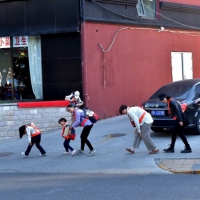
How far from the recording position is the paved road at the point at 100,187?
8211mm

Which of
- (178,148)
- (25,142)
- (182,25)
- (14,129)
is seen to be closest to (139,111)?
→ (178,148)

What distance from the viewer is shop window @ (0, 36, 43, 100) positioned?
18300 mm

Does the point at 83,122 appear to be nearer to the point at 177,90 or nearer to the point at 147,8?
the point at 177,90

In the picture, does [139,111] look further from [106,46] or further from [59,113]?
[106,46]

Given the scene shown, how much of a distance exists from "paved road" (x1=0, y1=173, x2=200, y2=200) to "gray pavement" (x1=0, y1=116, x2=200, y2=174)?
59cm

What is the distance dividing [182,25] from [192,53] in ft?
4.90

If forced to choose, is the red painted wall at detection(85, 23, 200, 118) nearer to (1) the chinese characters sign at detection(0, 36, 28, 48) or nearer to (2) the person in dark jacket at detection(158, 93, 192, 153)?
(1) the chinese characters sign at detection(0, 36, 28, 48)

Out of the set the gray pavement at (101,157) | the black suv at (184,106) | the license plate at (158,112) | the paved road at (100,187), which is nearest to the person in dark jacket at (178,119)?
the gray pavement at (101,157)

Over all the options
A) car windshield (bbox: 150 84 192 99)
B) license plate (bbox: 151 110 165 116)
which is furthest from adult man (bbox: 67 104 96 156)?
car windshield (bbox: 150 84 192 99)

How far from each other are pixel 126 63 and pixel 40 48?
3530 millimetres

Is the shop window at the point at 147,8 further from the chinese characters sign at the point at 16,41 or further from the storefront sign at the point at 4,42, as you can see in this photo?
the storefront sign at the point at 4,42

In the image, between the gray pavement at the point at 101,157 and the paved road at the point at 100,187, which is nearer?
the paved road at the point at 100,187

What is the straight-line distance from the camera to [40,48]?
59.8 feet

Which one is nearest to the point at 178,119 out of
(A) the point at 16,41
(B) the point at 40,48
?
(B) the point at 40,48
